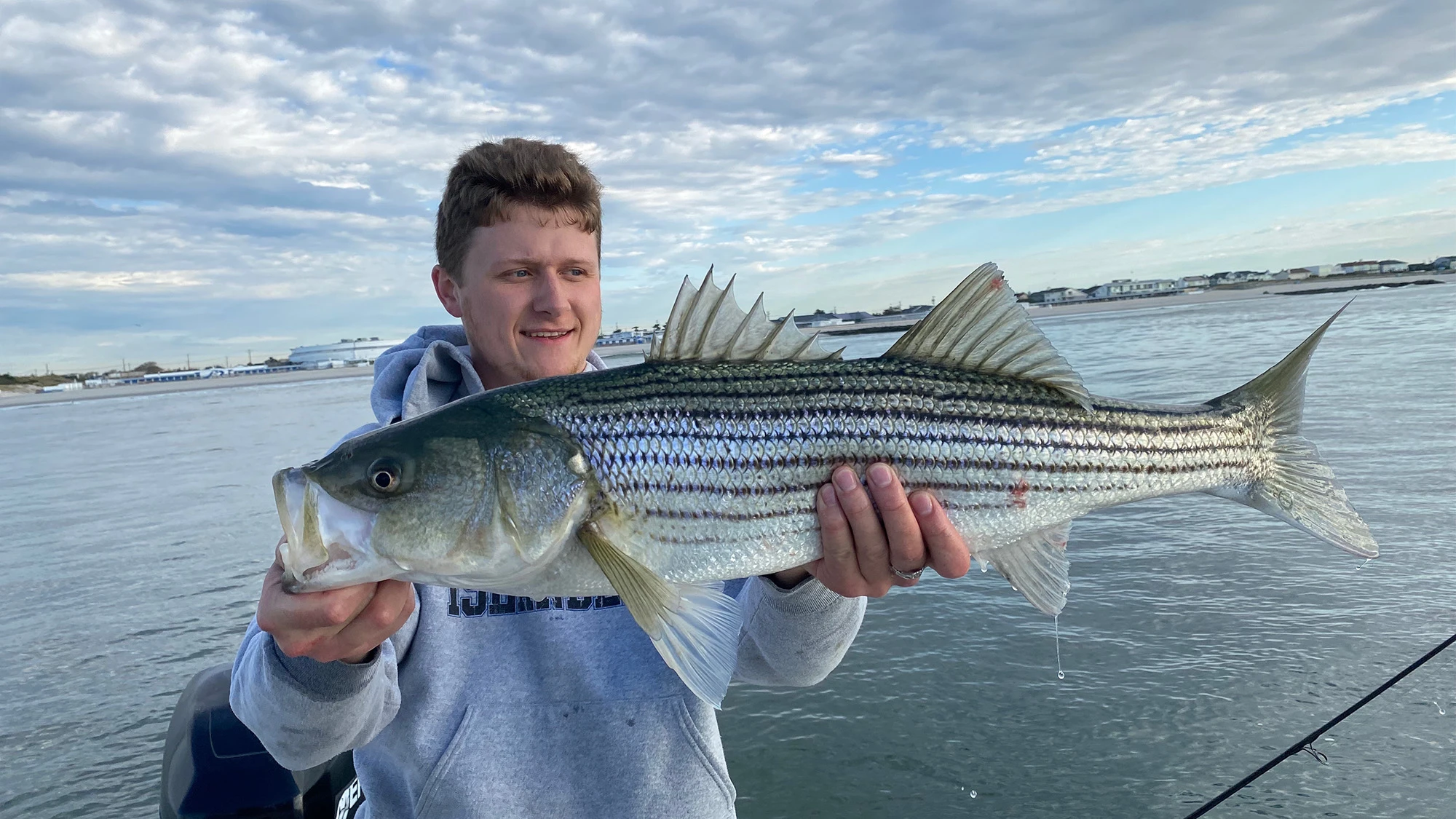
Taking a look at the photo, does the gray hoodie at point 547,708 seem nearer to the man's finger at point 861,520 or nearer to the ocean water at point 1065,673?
the man's finger at point 861,520

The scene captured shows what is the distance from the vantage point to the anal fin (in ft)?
9.67

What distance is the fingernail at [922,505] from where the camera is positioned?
8.87ft

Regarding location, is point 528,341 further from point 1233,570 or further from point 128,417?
point 128,417

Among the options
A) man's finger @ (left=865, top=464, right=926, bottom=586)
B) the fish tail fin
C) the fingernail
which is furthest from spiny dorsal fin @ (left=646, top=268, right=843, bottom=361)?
the fish tail fin

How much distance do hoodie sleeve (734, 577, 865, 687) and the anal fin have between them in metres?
0.58

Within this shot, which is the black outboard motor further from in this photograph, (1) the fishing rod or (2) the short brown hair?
(1) the fishing rod

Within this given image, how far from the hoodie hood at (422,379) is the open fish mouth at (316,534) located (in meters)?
1.00

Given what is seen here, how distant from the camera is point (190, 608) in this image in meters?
9.38

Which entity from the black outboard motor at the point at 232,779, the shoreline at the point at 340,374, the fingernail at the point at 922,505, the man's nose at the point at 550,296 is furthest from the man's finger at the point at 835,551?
the shoreline at the point at 340,374

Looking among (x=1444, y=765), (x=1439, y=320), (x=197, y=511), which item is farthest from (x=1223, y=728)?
(x=1439, y=320)

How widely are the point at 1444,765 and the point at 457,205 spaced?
6565mm

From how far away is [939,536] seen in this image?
8.89 ft

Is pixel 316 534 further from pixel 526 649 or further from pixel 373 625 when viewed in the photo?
pixel 526 649

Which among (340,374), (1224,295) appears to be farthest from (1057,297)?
(340,374)
